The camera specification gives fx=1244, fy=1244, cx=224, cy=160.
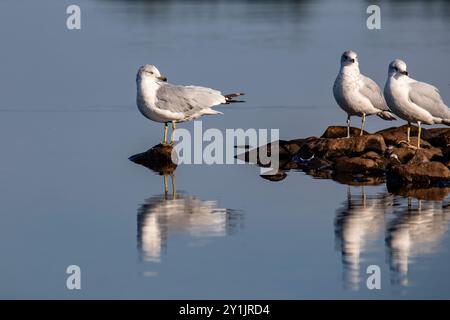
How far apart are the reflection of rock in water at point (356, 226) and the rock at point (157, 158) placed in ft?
9.47

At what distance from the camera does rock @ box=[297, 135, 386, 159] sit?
16.0 meters

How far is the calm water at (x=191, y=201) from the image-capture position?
11023mm

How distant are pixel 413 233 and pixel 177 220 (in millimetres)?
2509

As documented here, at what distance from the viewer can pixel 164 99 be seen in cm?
1656

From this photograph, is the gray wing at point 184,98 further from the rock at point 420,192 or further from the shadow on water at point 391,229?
the rock at point 420,192

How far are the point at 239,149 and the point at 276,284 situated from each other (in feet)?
22.4

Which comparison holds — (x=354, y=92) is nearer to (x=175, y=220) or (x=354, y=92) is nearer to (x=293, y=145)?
(x=293, y=145)

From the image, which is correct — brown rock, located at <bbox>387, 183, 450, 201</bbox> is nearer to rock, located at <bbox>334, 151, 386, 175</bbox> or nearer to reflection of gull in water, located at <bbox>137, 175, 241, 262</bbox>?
rock, located at <bbox>334, 151, 386, 175</bbox>

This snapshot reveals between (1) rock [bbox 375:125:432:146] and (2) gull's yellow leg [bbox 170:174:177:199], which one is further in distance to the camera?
(1) rock [bbox 375:125:432:146]

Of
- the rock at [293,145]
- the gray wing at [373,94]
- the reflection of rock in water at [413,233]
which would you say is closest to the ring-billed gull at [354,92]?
the gray wing at [373,94]

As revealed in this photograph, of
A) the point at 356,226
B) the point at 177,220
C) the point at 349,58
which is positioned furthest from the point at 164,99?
the point at 356,226

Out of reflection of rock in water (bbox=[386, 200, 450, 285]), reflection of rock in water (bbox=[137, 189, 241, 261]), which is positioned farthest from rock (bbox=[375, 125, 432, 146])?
reflection of rock in water (bbox=[137, 189, 241, 261])

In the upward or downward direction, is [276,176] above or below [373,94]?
below

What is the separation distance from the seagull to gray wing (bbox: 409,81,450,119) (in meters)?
2.83
